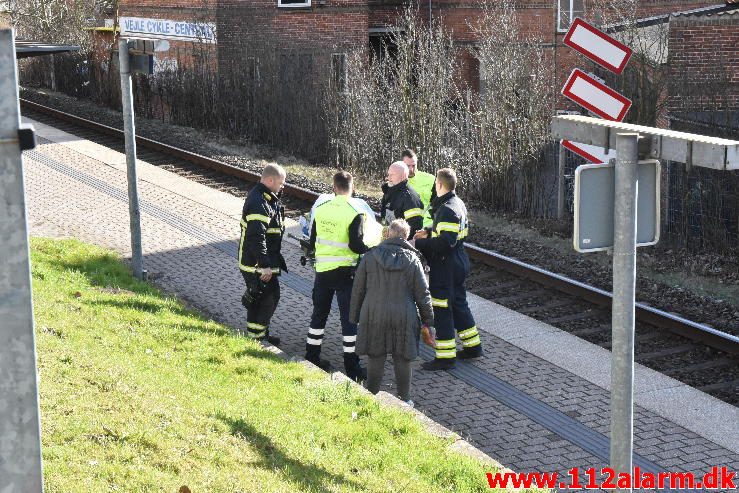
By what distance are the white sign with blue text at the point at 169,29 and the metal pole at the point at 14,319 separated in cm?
2799

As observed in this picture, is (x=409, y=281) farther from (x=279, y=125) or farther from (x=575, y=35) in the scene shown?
(x=279, y=125)

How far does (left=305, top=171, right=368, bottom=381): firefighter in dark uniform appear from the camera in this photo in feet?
30.7

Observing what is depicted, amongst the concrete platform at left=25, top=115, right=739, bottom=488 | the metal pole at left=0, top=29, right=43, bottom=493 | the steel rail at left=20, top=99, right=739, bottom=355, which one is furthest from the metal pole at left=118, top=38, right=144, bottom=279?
the metal pole at left=0, top=29, right=43, bottom=493

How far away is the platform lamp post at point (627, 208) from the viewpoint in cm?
473

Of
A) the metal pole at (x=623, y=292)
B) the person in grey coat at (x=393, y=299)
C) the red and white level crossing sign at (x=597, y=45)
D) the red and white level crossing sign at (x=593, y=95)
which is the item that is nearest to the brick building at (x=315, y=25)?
the red and white level crossing sign at (x=597, y=45)

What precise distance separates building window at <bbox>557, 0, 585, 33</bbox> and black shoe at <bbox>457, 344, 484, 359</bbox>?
2265 cm

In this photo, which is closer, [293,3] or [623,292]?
[623,292]

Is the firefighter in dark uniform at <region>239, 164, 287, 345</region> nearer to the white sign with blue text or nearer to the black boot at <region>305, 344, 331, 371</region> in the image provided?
the black boot at <region>305, 344, 331, 371</region>

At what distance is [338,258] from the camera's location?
31.2 ft

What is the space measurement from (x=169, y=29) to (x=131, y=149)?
2051cm

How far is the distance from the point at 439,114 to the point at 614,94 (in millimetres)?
9690

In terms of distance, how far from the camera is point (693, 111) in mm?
15164

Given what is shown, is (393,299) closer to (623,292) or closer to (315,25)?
(623,292)

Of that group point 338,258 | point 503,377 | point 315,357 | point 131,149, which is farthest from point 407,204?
point 131,149
